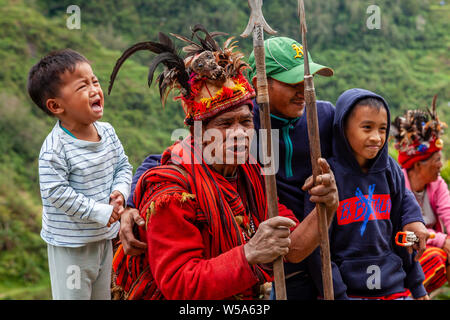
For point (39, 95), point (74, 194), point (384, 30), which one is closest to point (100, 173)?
point (74, 194)

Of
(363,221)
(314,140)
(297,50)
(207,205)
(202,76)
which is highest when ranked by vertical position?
(297,50)

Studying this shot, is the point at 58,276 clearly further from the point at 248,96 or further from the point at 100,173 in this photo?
the point at 248,96

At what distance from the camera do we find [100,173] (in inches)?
113

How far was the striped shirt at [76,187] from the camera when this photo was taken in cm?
267

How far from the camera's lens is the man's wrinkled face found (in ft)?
7.40

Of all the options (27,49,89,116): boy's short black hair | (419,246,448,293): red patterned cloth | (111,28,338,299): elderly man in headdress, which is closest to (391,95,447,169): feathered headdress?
(419,246,448,293): red patterned cloth

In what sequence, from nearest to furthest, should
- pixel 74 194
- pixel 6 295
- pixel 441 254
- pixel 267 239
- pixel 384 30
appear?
1. pixel 267 239
2. pixel 74 194
3. pixel 441 254
4. pixel 6 295
5. pixel 384 30

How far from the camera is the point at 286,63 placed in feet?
9.27

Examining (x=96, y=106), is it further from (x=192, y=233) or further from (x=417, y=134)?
(x=417, y=134)

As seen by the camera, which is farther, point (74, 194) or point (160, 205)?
point (74, 194)

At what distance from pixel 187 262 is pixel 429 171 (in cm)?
322

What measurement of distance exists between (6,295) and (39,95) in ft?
16.3

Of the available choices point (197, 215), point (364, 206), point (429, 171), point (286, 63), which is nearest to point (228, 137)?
point (197, 215)

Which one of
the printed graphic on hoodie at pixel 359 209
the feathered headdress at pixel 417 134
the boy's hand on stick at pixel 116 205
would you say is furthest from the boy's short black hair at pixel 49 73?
the feathered headdress at pixel 417 134
